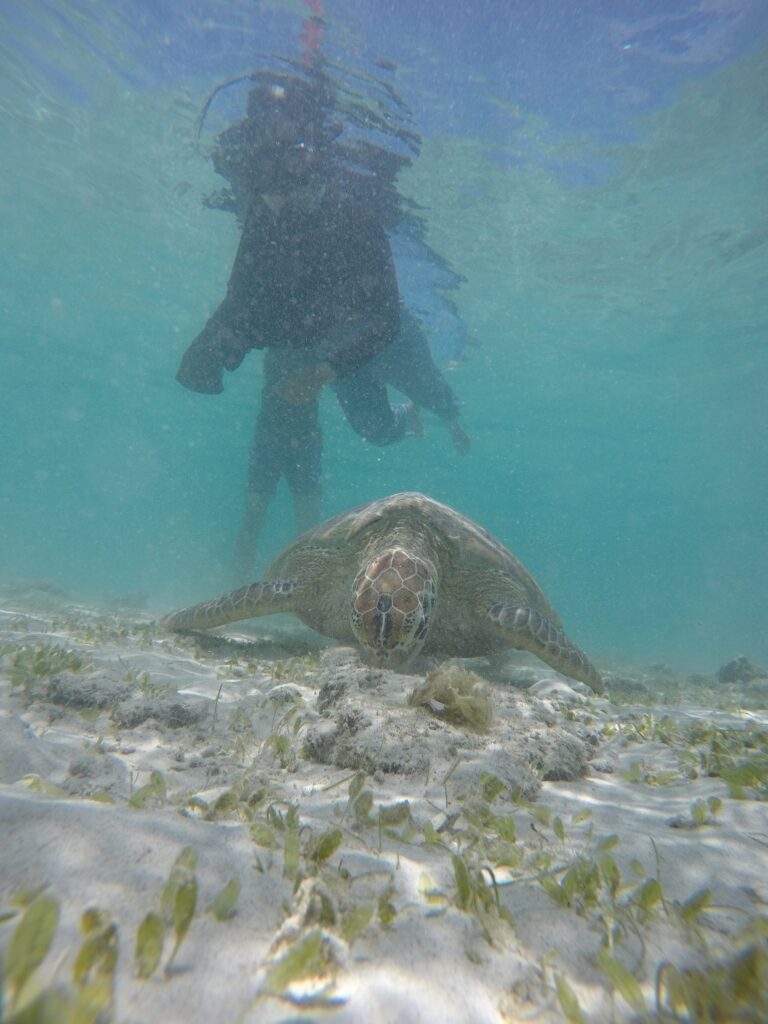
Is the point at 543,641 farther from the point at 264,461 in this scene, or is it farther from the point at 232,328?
the point at 264,461

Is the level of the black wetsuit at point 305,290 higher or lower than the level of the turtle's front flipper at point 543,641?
higher

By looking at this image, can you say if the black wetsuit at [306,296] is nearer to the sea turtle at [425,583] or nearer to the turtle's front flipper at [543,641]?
the sea turtle at [425,583]

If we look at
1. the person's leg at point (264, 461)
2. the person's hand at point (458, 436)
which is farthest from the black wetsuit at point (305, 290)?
the person's hand at point (458, 436)

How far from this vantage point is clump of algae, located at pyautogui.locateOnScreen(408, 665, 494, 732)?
8.49 ft

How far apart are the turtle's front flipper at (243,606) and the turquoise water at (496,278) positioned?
31.1 feet

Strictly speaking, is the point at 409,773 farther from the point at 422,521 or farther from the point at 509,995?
the point at 422,521

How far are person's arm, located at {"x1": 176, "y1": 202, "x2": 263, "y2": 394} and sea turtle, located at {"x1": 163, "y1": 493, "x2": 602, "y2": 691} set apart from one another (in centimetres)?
501

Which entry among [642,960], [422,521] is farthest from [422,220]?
[642,960]

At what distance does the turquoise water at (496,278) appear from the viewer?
520 inches

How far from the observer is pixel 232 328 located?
910 centimetres

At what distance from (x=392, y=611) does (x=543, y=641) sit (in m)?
1.68

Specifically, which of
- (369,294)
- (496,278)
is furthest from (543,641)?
(496,278)

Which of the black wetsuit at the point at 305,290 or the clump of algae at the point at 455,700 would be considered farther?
the black wetsuit at the point at 305,290

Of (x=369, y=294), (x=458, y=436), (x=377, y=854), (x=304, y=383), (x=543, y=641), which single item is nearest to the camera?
(x=377, y=854)
